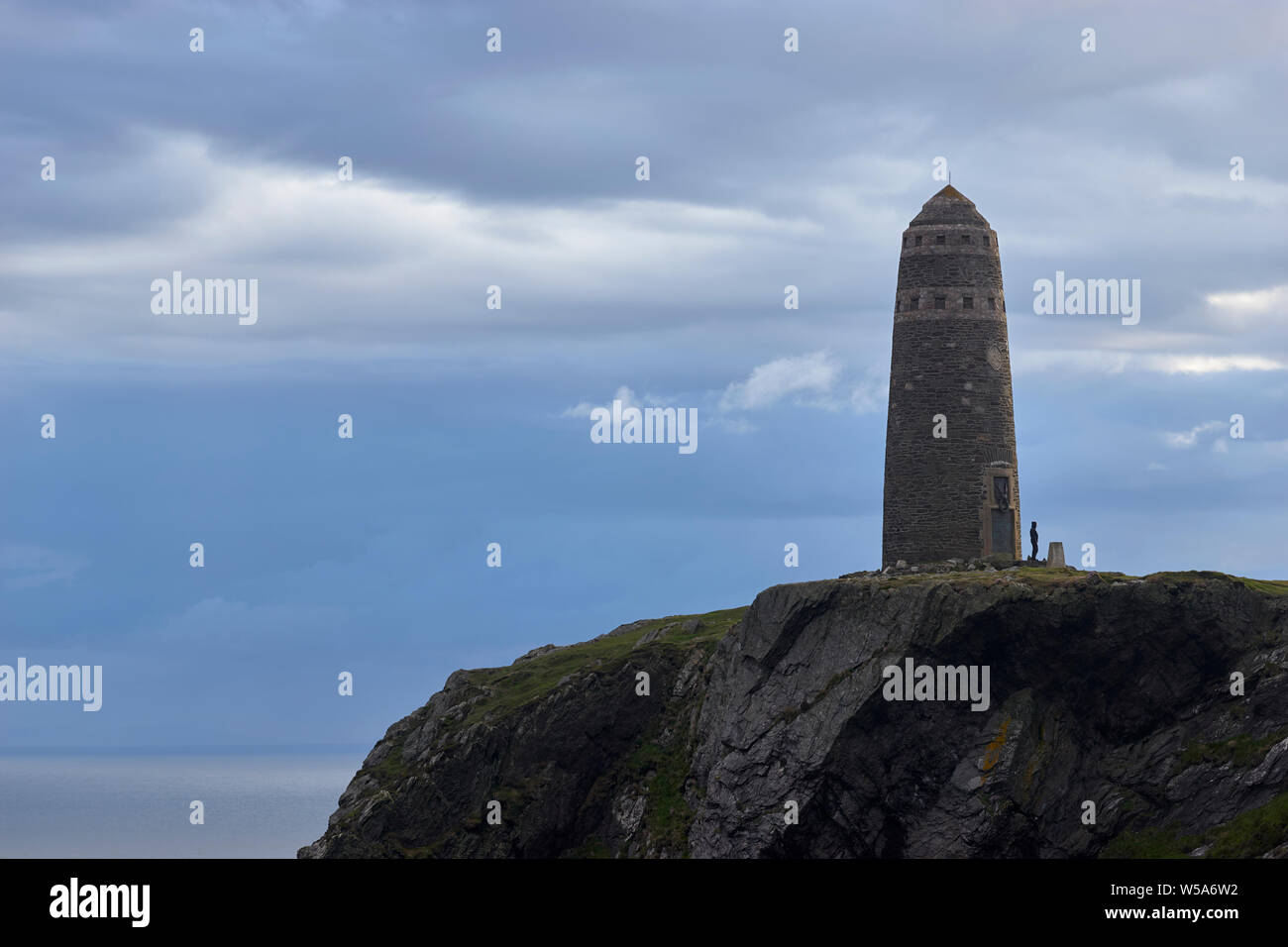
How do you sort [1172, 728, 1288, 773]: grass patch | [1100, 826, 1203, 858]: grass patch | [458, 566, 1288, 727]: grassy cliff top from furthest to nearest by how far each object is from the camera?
[458, 566, 1288, 727]: grassy cliff top, [1172, 728, 1288, 773]: grass patch, [1100, 826, 1203, 858]: grass patch

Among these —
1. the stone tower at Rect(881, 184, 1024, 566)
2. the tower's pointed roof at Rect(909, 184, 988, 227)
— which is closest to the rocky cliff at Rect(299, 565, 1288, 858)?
the stone tower at Rect(881, 184, 1024, 566)

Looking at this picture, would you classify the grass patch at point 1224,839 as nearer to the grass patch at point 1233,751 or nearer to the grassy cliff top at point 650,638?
the grass patch at point 1233,751

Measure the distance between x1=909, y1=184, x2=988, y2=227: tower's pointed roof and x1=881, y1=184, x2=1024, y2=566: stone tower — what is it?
7 centimetres

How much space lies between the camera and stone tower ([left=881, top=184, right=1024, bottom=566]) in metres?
93.2

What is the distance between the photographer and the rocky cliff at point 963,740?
7638 centimetres

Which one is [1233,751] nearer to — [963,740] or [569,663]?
[963,740]

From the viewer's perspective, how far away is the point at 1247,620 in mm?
79812

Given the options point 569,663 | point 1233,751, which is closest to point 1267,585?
point 1233,751

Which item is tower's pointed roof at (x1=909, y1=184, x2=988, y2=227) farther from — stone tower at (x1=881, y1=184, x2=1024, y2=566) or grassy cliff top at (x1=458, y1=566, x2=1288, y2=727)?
grassy cliff top at (x1=458, y1=566, x2=1288, y2=727)

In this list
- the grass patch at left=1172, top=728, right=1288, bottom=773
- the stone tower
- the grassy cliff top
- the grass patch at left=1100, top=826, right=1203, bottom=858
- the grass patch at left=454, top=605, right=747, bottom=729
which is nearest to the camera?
the grass patch at left=1100, top=826, right=1203, bottom=858

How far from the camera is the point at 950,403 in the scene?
93.8 m
